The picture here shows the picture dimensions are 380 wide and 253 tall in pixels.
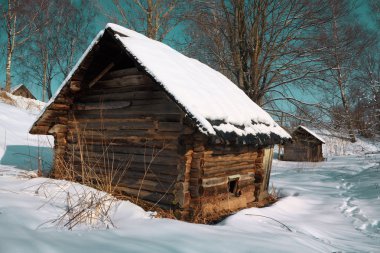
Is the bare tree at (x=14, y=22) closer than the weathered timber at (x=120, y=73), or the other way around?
the weathered timber at (x=120, y=73)

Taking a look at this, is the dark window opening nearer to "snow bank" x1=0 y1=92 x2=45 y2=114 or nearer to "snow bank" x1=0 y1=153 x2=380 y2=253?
"snow bank" x1=0 y1=153 x2=380 y2=253

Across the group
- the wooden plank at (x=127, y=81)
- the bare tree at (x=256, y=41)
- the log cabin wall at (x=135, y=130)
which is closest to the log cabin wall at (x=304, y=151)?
the bare tree at (x=256, y=41)

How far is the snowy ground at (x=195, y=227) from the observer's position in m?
2.30

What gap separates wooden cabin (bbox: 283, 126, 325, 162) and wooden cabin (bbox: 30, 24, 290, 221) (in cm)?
1584

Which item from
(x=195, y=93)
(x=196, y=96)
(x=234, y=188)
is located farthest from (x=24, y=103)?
(x=196, y=96)

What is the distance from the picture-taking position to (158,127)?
6.04 meters

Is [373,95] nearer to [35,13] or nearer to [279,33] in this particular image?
[279,33]

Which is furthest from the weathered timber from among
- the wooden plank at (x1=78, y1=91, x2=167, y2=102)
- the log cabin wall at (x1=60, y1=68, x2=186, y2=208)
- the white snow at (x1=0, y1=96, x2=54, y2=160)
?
the white snow at (x1=0, y1=96, x2=54, y2=160)

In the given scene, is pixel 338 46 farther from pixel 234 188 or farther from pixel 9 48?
pixel 9 48

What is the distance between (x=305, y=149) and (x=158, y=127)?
1927 cm

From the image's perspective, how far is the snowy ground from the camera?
2303mm

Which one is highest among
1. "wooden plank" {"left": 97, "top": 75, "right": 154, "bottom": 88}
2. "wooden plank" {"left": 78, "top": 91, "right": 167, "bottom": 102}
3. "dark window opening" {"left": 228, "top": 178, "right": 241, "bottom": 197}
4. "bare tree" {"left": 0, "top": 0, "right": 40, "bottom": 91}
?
"bare tree" {"left": 0, "top": 0, "right": 40, "bottom": 91}

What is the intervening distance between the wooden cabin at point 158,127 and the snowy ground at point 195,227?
95 centimetres

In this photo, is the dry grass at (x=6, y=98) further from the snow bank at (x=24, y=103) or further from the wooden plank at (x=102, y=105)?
the wooden plank at (x=102, y=105)
